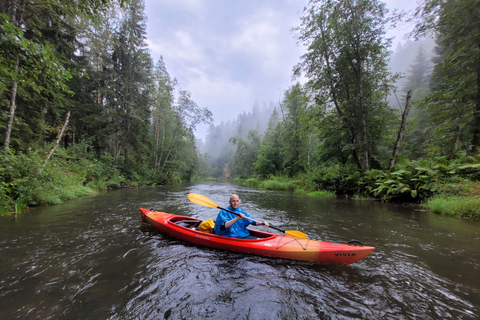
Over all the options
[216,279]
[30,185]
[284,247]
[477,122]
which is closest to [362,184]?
[477,122]

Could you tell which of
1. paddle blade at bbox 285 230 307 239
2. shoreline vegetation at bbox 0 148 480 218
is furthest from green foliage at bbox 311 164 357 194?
paddle blade at bbox 285 230 307 239

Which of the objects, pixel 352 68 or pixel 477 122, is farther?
pixel 352 68

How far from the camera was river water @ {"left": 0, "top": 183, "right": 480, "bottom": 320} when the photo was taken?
1.98 m

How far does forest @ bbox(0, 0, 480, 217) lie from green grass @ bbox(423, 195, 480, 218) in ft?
0.11

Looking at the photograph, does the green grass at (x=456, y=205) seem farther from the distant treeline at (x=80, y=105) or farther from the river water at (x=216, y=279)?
the distant treeline at (x=80, y=105)

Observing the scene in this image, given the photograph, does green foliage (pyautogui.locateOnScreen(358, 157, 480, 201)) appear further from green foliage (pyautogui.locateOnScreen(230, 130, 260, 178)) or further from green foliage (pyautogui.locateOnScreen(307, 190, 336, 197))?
green foliage (pyautogui.locateOnScreen(230, 130, 260, 178))

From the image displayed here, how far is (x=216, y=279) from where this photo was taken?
8.60ft

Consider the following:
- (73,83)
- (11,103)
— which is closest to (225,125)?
(73,83)

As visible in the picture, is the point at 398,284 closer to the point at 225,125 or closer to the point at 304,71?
the point at 304,71

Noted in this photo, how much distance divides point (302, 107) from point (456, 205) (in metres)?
8.81

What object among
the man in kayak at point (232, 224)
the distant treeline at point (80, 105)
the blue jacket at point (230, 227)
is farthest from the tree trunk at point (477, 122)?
the distant treeline at point (80, 105)

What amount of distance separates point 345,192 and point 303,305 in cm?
1077

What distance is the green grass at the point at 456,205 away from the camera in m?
5.22

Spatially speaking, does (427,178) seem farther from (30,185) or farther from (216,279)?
(30,185)
